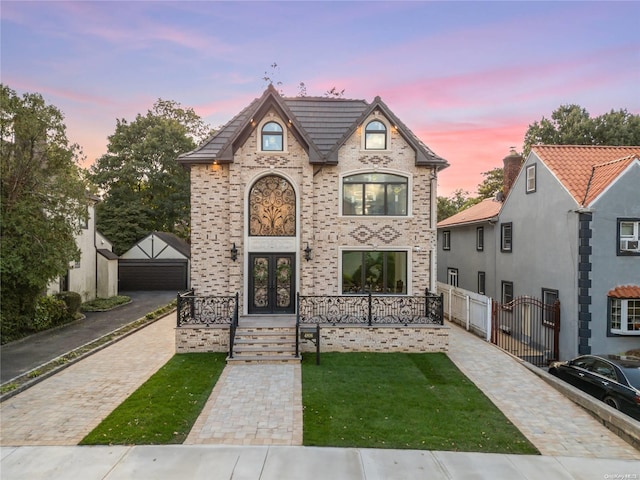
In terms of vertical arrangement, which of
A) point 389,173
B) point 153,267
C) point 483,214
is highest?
point 389,173

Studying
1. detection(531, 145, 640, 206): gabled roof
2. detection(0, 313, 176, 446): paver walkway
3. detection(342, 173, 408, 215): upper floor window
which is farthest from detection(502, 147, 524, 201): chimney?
detection(0, 313, 176, 446): paver walkway

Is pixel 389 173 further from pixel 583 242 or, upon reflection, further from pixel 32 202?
pixel 32 202

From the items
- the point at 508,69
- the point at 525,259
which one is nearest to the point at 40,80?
the point at 508,69

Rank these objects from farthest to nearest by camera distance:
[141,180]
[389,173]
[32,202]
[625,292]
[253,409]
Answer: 1. [141,180]
2. [389,173]
3. [32,202]
4. [625,292]
5. [253,409]

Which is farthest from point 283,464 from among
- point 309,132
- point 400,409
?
point 309,132

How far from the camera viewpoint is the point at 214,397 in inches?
368

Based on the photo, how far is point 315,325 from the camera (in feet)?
43.3

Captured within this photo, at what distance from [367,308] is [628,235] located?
397 inches

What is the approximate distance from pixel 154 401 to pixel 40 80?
49.5ft

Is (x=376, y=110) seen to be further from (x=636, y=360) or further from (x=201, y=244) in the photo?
(x=636, y=360)

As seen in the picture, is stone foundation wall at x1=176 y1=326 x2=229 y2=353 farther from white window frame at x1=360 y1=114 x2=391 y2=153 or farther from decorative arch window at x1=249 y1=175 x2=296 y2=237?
white window frame at x1=360 y1=114 x2=391 y2=153

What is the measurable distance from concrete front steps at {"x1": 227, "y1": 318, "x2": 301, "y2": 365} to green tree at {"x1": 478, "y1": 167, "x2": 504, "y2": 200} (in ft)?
119

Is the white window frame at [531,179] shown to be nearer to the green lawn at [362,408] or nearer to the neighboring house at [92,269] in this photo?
the green lawn at [362,408]

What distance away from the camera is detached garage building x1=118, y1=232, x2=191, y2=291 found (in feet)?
99.9
